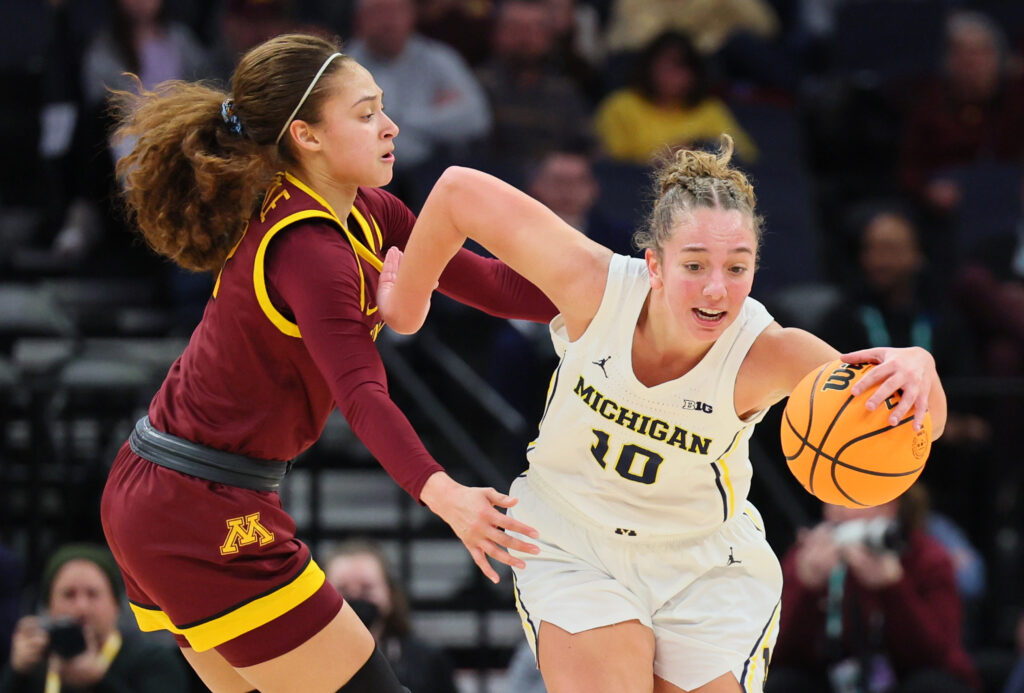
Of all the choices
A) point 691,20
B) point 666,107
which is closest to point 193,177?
point 666,107

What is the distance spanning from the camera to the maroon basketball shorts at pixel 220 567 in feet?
10.7

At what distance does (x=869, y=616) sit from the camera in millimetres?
5734

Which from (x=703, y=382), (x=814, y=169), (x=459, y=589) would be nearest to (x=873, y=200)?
(x=814, y=169)

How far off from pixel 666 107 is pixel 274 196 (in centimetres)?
499

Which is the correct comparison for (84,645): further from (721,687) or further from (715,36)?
(715,36)

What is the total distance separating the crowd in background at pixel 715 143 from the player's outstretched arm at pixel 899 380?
275 cm

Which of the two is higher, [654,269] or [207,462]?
[654,269]

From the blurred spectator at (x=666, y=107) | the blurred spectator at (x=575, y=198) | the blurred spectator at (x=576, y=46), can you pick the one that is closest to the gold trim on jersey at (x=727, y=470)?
the blurred spectator at (x=575, y=198)

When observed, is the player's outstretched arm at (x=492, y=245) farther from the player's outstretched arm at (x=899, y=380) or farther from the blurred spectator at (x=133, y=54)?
the blurred spectator at (x=133, y=54)

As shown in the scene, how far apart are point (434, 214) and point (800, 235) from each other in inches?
184

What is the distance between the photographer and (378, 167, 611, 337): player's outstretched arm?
3.43 metres

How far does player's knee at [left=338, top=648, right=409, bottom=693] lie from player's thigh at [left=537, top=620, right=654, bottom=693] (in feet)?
1.27

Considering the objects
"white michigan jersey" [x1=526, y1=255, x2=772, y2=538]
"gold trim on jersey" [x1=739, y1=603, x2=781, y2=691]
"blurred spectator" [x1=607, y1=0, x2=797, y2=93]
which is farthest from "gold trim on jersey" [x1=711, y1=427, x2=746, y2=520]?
"blurred spectator" [x1=607, y1=0, x2=797, y2=93]

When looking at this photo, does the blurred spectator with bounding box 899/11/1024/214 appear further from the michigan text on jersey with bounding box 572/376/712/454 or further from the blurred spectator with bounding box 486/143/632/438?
the michigan text on jersey with bounding box 572/376/712/454
